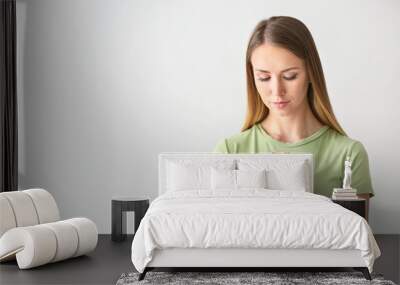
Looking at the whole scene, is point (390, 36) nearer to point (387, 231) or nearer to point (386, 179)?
point (386, 179)

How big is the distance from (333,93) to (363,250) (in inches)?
114

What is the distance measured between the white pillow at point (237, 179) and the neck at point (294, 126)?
3.17 ft

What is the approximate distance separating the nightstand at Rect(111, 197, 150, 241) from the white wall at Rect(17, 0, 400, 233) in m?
0.69

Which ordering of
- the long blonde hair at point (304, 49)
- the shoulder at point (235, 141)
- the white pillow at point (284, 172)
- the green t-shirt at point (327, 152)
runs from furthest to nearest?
the shoulder at point (235, 141) → the long blonde hair at point (304, 49) → the green t-shirt at point (327, 152) → the white pillow at point (284, 172)

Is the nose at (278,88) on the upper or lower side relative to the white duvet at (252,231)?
upper

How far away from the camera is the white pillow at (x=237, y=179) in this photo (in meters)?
6.39

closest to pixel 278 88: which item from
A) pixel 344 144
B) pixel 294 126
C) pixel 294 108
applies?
pixel 294 108

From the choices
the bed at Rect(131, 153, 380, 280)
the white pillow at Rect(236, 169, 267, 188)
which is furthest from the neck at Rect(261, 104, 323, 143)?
the bed at Rect(131, 153, 380, 280)

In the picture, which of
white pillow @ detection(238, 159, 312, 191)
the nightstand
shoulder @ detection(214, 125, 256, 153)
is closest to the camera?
white pillow @ detection(238, 159, 312, 191)

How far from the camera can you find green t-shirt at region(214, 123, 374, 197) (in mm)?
7109

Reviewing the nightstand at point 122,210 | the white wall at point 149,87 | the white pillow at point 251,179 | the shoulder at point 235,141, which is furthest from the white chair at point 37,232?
the shoulder at point 235,141

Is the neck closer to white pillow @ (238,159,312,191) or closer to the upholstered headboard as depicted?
the upholstered headboard

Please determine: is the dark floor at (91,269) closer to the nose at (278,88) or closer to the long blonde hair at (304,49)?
the long blonde hair at (304,49)

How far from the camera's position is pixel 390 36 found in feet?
24.5
